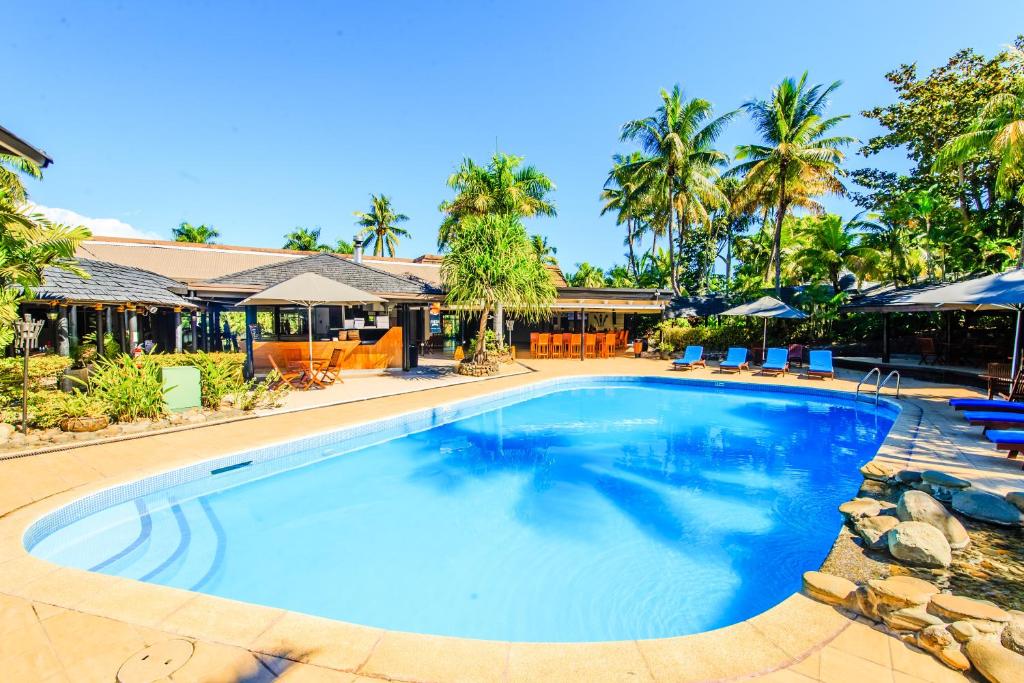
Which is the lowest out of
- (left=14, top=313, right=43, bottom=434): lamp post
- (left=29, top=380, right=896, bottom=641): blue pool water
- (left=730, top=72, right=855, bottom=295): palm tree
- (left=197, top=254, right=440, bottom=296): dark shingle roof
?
(left=29, top=380, right=896, bottom=641): blue pool water

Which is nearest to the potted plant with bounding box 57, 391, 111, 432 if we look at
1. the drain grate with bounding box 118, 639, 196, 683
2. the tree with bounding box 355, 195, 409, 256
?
the drain grate with bounding box 118, 639, 196, 683

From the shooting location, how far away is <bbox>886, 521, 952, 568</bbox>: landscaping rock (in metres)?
3.55

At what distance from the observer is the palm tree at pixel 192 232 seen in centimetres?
4059

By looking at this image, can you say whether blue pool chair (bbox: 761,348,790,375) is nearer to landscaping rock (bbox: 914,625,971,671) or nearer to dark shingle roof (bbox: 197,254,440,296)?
dark shingle roof (bbox: 197,254,440,296)

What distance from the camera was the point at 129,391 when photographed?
798 cm

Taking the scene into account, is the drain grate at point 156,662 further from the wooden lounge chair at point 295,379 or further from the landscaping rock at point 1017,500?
the wooden lounge chair at point 295,379

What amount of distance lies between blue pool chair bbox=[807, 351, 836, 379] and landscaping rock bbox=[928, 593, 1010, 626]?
12.3 meters

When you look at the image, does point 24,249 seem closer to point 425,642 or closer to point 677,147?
point 425,642

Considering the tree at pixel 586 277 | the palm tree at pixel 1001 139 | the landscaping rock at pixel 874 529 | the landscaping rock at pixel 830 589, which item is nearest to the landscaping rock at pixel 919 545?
the landscaping rock at pixel 874 529

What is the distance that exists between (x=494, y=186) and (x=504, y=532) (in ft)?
47.1

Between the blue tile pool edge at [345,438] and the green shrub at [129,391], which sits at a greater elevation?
the green shrub at [129,391]

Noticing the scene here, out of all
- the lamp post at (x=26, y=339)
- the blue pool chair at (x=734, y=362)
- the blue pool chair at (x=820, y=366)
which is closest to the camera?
the lamp post at (x=26, y=339)

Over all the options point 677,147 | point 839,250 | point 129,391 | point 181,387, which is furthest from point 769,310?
point 129,391

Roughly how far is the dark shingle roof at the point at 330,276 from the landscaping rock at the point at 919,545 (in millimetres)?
13514
